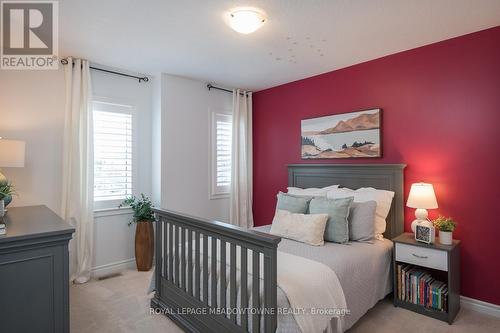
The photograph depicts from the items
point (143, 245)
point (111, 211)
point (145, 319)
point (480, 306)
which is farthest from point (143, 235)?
point (480, 306)

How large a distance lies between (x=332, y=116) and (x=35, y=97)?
11.1 ft

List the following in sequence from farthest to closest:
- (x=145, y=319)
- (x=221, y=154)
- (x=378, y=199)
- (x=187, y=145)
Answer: (x=221, y=154)
(x=187, y=145)
(x=378, y=199)
(x=145, y=319)

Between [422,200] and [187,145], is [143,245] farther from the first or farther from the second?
[422,200]

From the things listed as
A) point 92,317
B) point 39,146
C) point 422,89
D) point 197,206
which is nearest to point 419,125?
point 422,89

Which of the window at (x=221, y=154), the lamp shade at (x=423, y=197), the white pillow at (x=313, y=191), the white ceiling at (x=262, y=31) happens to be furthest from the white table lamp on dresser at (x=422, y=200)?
the window at (x=221, y=154)

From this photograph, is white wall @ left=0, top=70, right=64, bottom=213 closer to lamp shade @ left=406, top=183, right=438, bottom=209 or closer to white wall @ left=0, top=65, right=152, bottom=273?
white wall @ left=0, top=65, right=152, bottom=273

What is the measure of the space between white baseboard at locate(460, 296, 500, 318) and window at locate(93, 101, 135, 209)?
12.6ft

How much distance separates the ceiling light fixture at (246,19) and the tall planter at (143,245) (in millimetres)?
2525

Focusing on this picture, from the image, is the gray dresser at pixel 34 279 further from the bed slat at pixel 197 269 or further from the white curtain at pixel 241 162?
the white curtain at pixel 241 162

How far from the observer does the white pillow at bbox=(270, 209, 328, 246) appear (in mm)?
2607

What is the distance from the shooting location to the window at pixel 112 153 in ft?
11.4

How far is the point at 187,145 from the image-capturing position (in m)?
4.00

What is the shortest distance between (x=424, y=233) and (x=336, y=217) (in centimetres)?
78

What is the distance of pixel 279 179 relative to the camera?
14.4ft
